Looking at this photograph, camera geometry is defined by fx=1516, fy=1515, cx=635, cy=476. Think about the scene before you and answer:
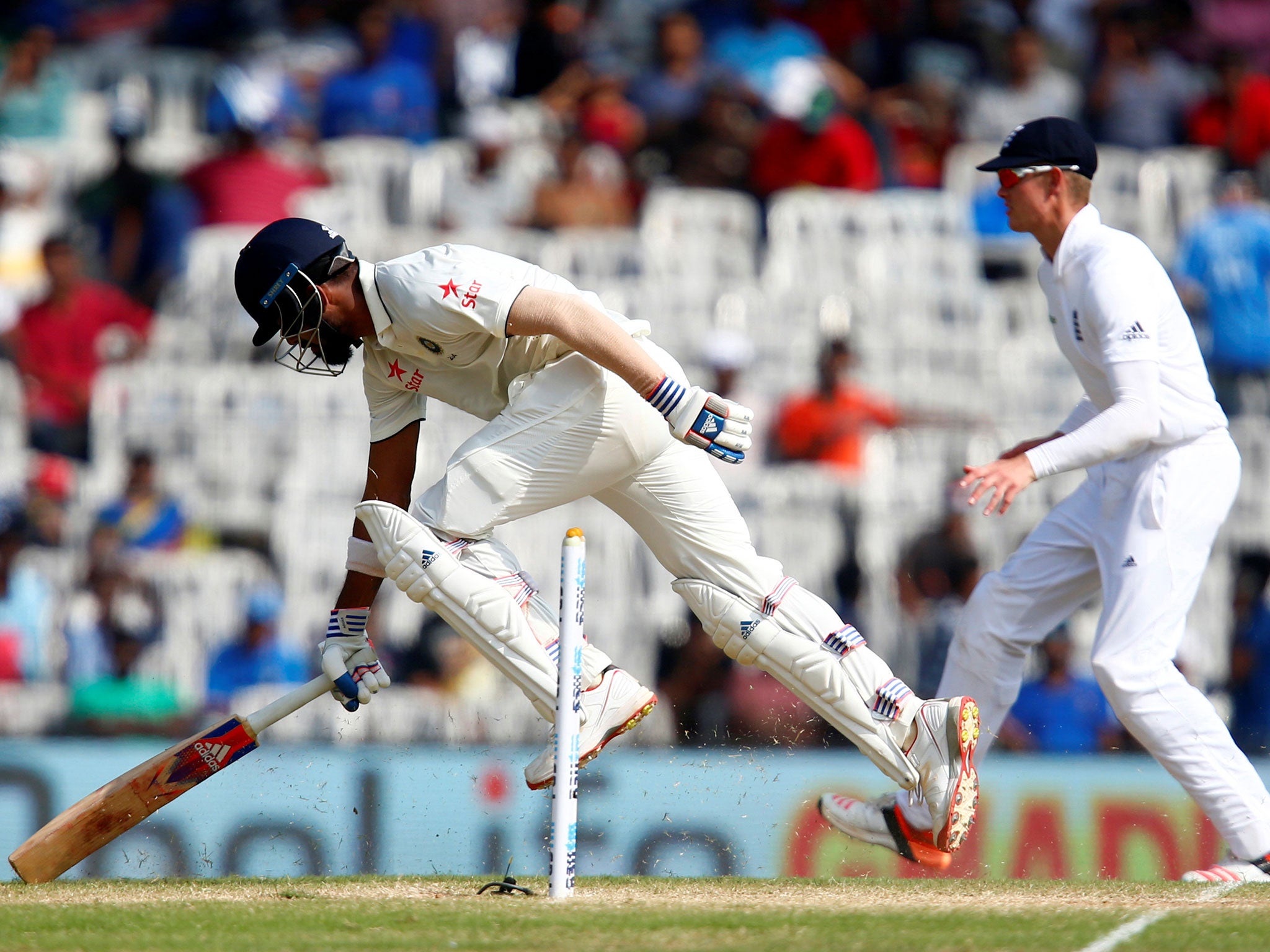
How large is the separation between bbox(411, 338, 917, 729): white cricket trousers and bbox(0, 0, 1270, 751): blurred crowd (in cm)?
201

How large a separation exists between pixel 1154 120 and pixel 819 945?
8697 millimetres

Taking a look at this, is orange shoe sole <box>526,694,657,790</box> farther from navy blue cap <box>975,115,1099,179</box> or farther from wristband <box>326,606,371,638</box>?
navy blue cap <box>975,115,1099,179</box>

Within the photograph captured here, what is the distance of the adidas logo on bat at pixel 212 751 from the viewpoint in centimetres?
452

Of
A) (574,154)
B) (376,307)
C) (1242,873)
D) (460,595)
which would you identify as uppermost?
(574,154)

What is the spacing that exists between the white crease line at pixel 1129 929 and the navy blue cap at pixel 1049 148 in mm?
2078

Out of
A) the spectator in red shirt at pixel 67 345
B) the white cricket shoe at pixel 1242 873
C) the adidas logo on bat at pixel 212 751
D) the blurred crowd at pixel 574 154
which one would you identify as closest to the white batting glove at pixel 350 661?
the adidas logo on bat at pixel 212 751

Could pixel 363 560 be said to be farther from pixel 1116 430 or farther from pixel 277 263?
pixel 1116 430

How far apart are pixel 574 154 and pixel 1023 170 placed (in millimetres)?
5916

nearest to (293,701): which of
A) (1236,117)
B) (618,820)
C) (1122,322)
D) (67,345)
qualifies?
(618,820)

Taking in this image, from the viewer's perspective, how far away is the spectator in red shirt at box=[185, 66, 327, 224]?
385 inches

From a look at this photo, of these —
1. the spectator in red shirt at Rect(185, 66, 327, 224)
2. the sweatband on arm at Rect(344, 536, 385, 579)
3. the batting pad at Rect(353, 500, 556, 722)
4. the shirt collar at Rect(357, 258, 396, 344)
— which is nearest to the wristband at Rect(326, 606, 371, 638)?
the sweatband on arm at Rect(344, 536, 385, 579)

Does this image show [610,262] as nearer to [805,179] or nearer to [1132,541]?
[805,179]

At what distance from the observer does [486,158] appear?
10164 mm

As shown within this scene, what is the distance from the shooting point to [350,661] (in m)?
4.45
